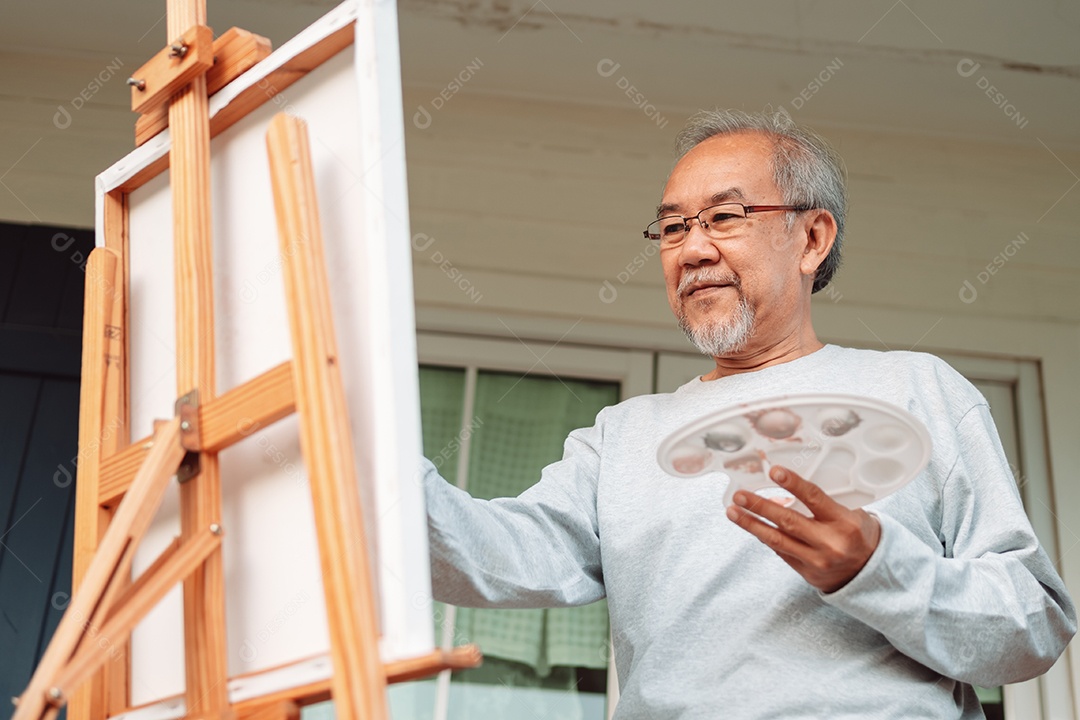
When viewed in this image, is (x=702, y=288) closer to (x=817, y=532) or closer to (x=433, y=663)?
(x=817, y=532)

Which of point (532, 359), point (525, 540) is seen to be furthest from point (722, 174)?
point (532, 359)

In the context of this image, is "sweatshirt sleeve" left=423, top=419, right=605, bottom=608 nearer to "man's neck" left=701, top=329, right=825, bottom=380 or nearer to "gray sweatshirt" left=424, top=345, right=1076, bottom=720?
"gray sweatshirt" left=424, top=345, right=1076, bottom=720

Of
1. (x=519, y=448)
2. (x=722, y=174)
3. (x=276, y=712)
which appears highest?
(x=722, y=174)

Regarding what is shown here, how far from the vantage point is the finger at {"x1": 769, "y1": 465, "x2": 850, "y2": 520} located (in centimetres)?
122

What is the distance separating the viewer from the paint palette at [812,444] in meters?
1.22

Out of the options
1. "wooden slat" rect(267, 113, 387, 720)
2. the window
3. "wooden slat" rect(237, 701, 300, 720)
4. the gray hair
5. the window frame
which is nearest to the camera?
"wooden slat" rect(267, 113, 387, 720)

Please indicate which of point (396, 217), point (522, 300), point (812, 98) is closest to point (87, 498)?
point (396, 217)

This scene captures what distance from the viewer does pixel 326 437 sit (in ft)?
3.99

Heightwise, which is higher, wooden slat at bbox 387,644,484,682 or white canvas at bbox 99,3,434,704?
white canvas at bbox 99,3,434,704

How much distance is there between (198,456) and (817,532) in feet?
2.24

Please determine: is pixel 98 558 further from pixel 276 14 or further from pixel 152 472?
pixel 276 14

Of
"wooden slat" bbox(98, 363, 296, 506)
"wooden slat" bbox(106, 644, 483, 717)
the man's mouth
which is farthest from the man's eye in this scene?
"wooden slat" bbox(106, 644, 483, 717)

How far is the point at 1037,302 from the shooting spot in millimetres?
3264

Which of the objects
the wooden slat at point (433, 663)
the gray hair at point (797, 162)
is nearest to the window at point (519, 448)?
the gray hair at point (797, 162)
